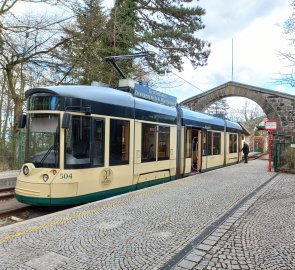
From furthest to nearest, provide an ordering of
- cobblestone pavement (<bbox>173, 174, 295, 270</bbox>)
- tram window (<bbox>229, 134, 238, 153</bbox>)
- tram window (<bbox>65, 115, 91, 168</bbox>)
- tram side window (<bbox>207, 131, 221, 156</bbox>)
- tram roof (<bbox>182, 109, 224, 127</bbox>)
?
tram window (<bbox>229, 134, 238, 153</bbox>), tram side window (<bbox>207, 131, 221, 156</bbox>), tram roof (<bbox>182, 109, 224, 127</bbox>), tram window (<bbox>65, 115, 91, 168</bbox>), cobblestone pavement (<bbox>173, 174, 295, 270</bbox>)

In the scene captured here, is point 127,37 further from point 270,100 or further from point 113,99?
point 270,100

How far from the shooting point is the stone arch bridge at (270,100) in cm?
2448

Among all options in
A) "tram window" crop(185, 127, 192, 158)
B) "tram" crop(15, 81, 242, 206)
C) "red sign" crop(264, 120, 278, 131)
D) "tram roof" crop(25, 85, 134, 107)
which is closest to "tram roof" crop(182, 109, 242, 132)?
"tram window" crop(185, 127, 192, 158)

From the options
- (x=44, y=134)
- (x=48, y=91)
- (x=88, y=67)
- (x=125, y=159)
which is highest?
(x=88, y=67)

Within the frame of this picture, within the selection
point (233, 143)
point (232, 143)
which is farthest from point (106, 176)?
point (233, 143)

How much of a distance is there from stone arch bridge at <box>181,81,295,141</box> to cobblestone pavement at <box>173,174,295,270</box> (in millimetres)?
18649

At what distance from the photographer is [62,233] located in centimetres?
519

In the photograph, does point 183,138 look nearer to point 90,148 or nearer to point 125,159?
point 125,159

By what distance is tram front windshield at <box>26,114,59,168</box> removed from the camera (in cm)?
739

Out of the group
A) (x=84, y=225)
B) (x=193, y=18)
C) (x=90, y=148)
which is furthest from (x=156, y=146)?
(x=193, y=18)

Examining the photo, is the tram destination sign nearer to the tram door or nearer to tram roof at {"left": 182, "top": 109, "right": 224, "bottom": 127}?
tram roof at {"left": 182, "top": 109, "right": 224, "bottom": 127}

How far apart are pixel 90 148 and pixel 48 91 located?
168 cm

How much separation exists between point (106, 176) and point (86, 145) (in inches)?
42.3

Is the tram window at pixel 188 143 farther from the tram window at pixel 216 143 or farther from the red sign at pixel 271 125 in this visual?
the red sign at pixel 271 125
